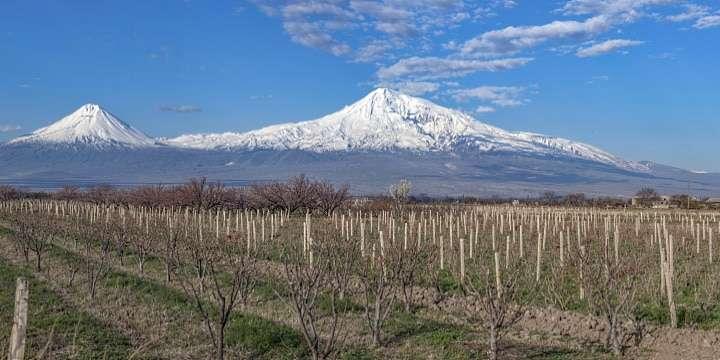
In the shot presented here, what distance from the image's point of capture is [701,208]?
58938 millimetres

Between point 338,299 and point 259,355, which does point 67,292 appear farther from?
point 259,355

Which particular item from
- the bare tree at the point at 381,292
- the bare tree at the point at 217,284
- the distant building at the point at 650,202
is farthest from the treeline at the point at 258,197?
the bare tree at the point at 381,292

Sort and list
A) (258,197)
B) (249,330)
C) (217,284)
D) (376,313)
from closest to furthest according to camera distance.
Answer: (217,284), (376,313), (249,330), (258,197)

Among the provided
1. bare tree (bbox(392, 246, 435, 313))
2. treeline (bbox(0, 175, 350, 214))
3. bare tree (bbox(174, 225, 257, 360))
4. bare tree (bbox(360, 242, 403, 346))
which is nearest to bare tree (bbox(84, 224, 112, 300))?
bare tree (bbox(174, 225, 257, 360))

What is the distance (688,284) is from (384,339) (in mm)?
8007

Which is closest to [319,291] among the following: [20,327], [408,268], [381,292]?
[408,268]

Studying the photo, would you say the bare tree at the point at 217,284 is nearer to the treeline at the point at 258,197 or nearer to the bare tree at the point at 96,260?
the bare tree at the point at 96,260

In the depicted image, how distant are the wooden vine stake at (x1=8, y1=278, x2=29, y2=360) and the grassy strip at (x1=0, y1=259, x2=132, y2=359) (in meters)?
1.30

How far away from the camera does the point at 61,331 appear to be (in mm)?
10742

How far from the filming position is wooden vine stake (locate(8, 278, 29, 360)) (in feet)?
19.2

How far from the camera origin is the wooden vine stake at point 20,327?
586cm

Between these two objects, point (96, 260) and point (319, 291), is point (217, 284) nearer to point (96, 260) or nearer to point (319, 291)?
point (319, 291)

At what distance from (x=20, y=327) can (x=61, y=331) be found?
200 inches

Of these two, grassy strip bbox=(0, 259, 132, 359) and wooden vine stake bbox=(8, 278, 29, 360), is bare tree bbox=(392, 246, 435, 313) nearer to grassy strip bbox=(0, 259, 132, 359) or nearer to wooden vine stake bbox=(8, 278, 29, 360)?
grassy strip bbox=(0, 259, 132, 359)
